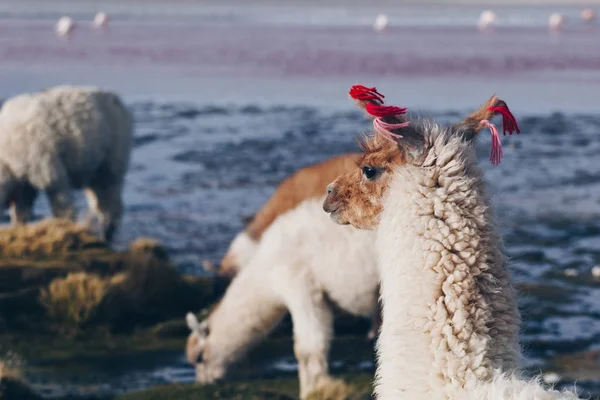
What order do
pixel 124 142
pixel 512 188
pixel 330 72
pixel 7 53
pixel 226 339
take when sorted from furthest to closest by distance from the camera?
pixel 7 53, pixel 330 72, pixel 512 188, pixel 124 142, pixel 226 339

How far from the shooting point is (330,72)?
23062 millimetres

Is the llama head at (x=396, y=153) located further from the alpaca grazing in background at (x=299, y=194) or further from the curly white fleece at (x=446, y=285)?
the alpaca grazing in background at (x=299, y=194)

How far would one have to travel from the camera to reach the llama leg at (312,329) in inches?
256

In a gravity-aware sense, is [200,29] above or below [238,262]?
above

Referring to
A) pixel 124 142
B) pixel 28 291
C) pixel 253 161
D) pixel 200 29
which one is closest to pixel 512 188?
pixel 253 161

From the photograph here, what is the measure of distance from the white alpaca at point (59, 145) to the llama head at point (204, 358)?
136 inches

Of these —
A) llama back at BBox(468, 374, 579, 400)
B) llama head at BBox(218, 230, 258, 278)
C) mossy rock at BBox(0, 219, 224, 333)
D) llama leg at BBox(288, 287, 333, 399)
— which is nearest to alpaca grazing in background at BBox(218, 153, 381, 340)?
llama head at BBox(218, 230, 258, 278)

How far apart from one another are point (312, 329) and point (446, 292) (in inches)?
144

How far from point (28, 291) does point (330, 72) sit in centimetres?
1525

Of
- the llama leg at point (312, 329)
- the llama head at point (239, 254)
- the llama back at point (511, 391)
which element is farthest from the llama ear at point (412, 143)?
the llama head at point (239, 254)

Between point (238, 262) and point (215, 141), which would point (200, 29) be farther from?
point (238, 262)

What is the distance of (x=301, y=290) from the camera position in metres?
6.50

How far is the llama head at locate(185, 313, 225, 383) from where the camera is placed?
705cm

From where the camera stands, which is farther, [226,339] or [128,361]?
[128,361]
